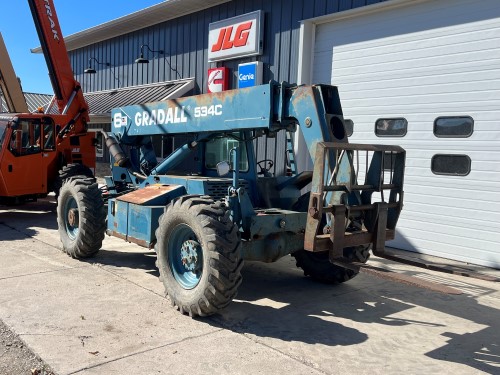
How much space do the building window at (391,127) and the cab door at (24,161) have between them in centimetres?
727

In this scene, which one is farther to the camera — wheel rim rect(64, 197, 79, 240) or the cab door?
the cab door

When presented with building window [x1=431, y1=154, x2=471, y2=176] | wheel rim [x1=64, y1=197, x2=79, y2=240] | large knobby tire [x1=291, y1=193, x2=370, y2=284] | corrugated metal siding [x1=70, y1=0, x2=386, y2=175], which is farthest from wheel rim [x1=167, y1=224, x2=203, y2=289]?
corrugated metal siding [x1=70, y1=0, x2=386, y2=175]

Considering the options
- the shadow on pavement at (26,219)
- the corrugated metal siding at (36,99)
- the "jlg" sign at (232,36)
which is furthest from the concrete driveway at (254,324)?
the corrugated metal siding at (36,99)

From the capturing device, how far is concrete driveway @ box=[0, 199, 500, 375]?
13.4 feet

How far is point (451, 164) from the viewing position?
8.09 meters

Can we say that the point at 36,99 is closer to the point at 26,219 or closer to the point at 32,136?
the point at 32,136

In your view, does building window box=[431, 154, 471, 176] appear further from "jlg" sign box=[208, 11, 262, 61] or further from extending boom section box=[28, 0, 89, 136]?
extending boom section box=[28, 0, 89, 136]

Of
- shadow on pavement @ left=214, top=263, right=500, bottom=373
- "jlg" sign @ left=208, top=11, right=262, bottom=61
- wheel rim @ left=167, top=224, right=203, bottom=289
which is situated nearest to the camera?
shadow on pavement @ left=214, top=263, right=500, bottom=373

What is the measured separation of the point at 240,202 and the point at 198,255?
2.35 feet

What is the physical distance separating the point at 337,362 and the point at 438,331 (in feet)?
4.78

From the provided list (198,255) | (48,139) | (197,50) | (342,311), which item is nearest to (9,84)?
(48,139)

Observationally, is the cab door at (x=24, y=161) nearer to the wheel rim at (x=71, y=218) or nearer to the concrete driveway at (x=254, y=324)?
the wheel rim at (x=71, y=218)

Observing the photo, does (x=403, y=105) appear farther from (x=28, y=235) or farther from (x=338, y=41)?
(x=28, y=235)

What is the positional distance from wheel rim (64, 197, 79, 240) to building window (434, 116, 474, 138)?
5.96 m
